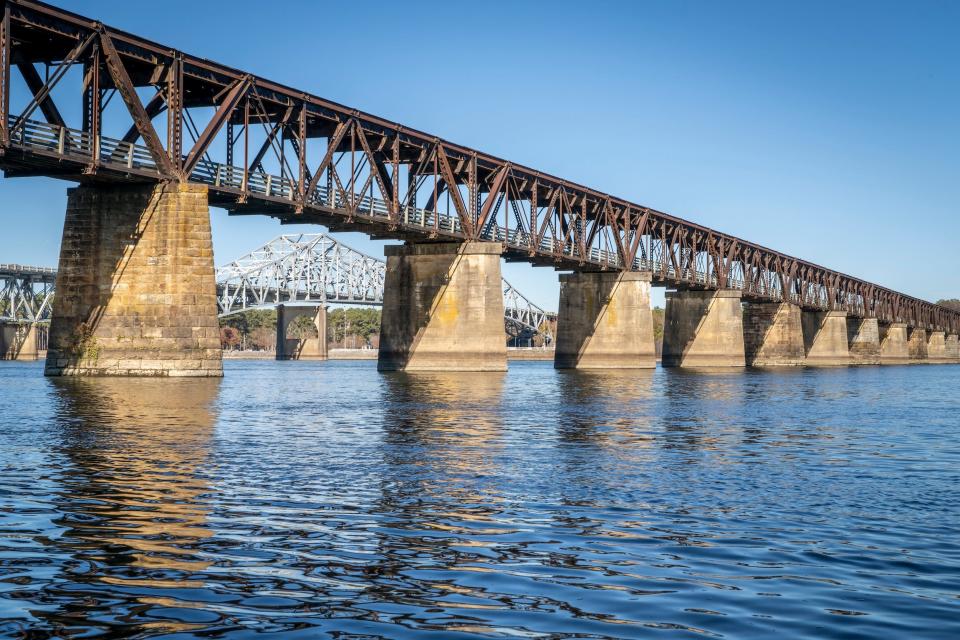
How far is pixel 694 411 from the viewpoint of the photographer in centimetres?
3716

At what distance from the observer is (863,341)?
177 m

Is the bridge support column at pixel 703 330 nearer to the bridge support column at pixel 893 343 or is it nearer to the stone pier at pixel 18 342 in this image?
the bridge support column at pixel 893 343

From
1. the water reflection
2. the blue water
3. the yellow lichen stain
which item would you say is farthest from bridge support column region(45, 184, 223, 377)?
the yellow lichen stain

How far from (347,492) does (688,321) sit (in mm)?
110427

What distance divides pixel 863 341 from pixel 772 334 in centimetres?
4186

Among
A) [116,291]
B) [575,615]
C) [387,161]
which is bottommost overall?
[575,615]

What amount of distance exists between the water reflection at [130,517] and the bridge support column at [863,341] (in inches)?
6388

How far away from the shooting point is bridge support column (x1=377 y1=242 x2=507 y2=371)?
74.6 metres

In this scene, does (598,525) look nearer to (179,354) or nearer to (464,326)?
(179,354)

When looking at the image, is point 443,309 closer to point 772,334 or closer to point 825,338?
point 772,334

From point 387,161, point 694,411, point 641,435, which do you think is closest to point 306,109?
point 387,161

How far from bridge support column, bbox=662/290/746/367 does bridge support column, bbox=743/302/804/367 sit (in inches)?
752

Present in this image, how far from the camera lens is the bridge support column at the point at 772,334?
13975 centimetres

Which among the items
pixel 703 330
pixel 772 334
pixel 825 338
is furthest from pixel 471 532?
pixel 825 338
